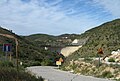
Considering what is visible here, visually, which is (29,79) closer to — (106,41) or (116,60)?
(116,60)

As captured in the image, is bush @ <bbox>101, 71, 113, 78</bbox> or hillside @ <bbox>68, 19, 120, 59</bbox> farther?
hillside @ <bbox>68, 19, 120, 59</bbox>

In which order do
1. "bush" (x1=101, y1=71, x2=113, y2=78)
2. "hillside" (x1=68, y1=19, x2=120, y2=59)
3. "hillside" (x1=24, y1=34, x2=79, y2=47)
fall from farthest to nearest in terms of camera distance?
1. "hillside" (x1=24, y1=34, x2=79, y2=47)
2. "hillside" (x1=68, y1=19, x2=120, y2=59)
3. "bush" (x1=101, y1=71, x2=113, y2=78)

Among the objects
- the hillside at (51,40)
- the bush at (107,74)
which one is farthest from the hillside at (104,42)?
the hillside at (51,40)

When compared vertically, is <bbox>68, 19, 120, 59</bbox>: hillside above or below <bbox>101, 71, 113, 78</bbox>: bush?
above

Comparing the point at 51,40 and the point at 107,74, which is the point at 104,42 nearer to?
the point at 107,74

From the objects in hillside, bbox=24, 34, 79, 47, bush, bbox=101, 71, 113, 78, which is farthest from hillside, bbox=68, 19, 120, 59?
hillside, bbox=24, 34, 79, 47

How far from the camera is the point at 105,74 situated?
27719 millimetres

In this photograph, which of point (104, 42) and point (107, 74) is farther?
point (104, 42)

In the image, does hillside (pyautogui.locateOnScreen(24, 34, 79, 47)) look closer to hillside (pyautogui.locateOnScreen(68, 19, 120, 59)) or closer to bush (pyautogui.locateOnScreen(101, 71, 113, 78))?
hillside (pyautogui.locateOnScreen(68, 19, 120, 59))

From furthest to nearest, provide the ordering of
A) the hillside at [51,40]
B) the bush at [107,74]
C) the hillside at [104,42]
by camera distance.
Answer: the hillside at [51,40] → the hillside at [104,42] → the bush at [107,74]

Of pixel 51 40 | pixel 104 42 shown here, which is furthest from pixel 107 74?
pixel 51 40

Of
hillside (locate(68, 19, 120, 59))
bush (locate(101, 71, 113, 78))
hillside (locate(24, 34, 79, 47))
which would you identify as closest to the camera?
bush (locate(101, 71, 113, 78))

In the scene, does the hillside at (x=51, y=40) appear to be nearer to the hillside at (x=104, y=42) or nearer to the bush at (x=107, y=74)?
the hillside at (x=104, y=42)

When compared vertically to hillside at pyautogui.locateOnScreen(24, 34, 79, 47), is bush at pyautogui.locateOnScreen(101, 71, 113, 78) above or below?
below
